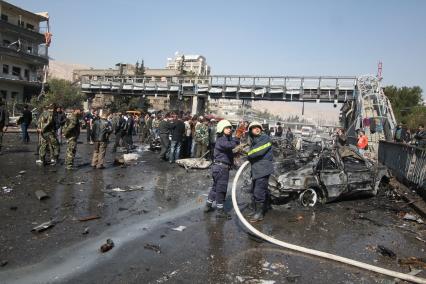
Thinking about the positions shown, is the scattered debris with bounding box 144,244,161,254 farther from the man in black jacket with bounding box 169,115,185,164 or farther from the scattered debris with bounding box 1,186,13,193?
the man in black jacket with bounding box 169,115,185,164

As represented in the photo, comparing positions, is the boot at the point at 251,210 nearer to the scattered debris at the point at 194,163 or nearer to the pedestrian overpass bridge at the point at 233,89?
the scattered debris at the point at 194,163

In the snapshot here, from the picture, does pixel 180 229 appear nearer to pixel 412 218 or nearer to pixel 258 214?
pixel 258 214

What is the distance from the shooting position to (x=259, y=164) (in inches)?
277

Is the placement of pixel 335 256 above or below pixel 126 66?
below

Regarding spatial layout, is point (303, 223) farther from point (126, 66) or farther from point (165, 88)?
point (126, 66)

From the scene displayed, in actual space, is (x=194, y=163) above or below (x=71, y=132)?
below

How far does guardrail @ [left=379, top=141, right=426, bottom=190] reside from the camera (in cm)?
991

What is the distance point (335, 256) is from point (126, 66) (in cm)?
8695

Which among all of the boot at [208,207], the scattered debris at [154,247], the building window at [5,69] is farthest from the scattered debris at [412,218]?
the building window at [5,69]

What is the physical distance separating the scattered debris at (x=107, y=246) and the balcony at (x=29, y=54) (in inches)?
1828

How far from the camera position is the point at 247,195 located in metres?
9.56

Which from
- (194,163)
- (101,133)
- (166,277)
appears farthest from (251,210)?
(194,163)

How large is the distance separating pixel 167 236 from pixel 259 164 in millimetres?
2221

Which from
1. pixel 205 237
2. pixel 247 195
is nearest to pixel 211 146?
pixel 247 195
